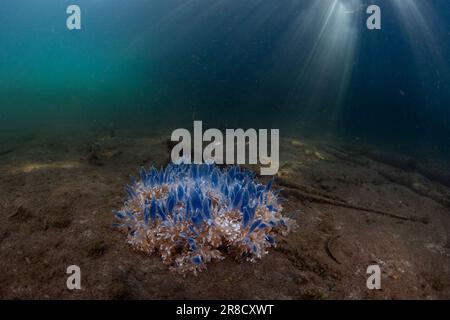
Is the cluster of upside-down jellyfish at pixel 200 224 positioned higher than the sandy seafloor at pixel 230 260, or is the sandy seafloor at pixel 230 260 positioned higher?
the cluster of upside-down jellyfish at pixel 200 224

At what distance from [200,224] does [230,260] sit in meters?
0.54

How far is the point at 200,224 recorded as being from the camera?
11.0ft

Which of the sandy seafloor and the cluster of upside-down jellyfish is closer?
the sandy seafloor

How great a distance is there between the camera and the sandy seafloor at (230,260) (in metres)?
2.99

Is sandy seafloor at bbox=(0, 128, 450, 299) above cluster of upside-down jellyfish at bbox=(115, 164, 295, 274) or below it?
below

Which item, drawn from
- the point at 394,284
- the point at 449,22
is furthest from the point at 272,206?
the point at 449,22

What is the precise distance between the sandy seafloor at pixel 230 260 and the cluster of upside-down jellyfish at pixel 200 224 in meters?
0.13

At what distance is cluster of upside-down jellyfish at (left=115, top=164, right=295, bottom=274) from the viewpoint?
3.27 metres

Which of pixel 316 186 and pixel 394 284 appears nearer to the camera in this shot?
Answer: pixel 394 284

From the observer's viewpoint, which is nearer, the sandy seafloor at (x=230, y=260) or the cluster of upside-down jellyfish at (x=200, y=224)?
the sandy seafloor at (x=230, y=260)

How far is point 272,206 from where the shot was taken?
4.00 metres

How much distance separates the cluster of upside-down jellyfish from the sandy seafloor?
0.44 feet
